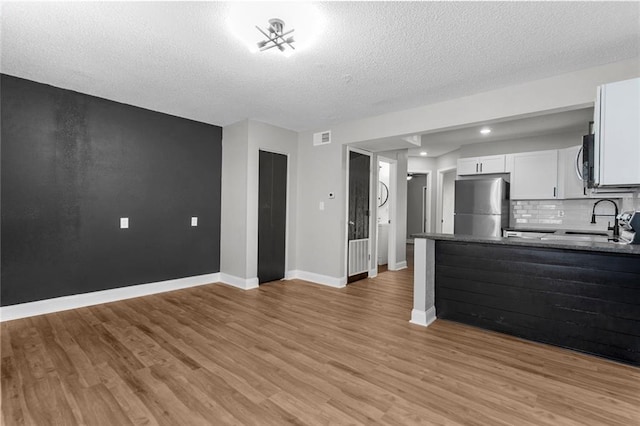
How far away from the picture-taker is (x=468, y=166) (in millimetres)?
5703

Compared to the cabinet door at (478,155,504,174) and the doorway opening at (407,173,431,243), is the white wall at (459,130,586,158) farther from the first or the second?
the doorway opening at (407,173,431,243)

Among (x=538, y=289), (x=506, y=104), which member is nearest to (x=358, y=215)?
(x=506, y=104)

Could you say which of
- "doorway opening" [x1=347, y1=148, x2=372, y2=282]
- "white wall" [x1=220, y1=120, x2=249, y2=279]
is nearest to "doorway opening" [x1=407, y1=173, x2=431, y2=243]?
"doorway opening" [x1=347, y1=148, x2=372, y2=282]

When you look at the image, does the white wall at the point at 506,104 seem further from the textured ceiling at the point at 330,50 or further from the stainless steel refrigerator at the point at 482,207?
the stainless steel refrigerator at the point at 482,207

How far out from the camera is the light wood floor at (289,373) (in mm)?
1721

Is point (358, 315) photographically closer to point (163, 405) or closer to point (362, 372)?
point (362, 372)

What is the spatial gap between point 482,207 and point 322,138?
3.01 metres

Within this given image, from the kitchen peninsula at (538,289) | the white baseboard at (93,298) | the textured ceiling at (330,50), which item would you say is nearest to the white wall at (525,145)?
the textured ceiling at (330,50)

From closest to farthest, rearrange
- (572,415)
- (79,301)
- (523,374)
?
(572,415) → (523,374) → (79,301)

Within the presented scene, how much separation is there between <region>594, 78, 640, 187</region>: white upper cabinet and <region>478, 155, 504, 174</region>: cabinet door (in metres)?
2.99

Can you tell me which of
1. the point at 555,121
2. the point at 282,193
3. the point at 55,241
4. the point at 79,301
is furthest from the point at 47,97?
the point at 555,121

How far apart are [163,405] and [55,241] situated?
8.90ft

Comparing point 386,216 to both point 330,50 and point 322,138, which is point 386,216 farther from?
point 330,50

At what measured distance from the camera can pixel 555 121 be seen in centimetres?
439
